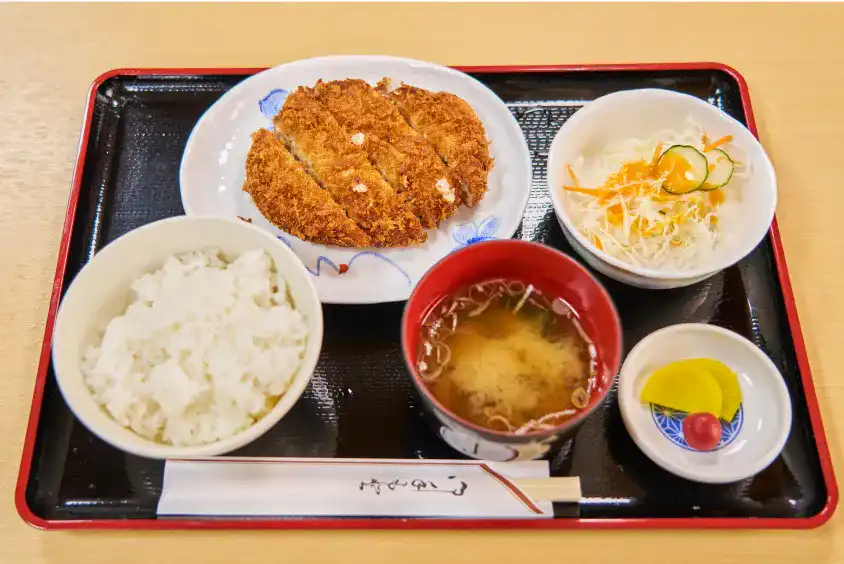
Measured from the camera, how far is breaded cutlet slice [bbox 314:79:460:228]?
2.09 m

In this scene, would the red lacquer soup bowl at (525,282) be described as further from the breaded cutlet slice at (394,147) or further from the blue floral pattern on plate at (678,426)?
the breaded cutlet slice at (394,147)

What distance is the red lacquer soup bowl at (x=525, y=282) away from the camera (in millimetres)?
1522

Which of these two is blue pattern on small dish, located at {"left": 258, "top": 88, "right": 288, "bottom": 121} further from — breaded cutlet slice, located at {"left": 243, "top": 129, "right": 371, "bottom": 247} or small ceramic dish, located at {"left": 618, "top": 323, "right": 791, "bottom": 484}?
small ceramic dish, located at {"left": 618, "top": 323, "right": 791, "bottom": 484}

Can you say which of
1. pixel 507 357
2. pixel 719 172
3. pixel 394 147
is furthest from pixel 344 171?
pixel 719 172

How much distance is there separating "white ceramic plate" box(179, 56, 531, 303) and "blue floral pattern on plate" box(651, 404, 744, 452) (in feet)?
2.28

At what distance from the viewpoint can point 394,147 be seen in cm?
218

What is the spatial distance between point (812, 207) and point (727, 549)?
4.11 ft

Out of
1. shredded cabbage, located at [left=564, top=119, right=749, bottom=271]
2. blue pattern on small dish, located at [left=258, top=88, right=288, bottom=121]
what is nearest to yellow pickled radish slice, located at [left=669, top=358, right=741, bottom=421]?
shredded cabbage, located at [left=564, top=119, right=749, bottom=271]

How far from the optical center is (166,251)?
1829 millimetres

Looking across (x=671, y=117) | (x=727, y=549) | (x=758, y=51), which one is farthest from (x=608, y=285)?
(x=758, y=51)

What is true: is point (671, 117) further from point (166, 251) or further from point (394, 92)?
point (166, 251)

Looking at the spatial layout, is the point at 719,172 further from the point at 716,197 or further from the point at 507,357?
the point at 507,357

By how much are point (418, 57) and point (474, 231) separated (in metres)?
0.89

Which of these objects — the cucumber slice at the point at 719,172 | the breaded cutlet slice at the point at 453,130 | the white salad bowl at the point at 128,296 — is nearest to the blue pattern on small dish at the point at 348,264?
the white salad bowl at the point at 128,296
